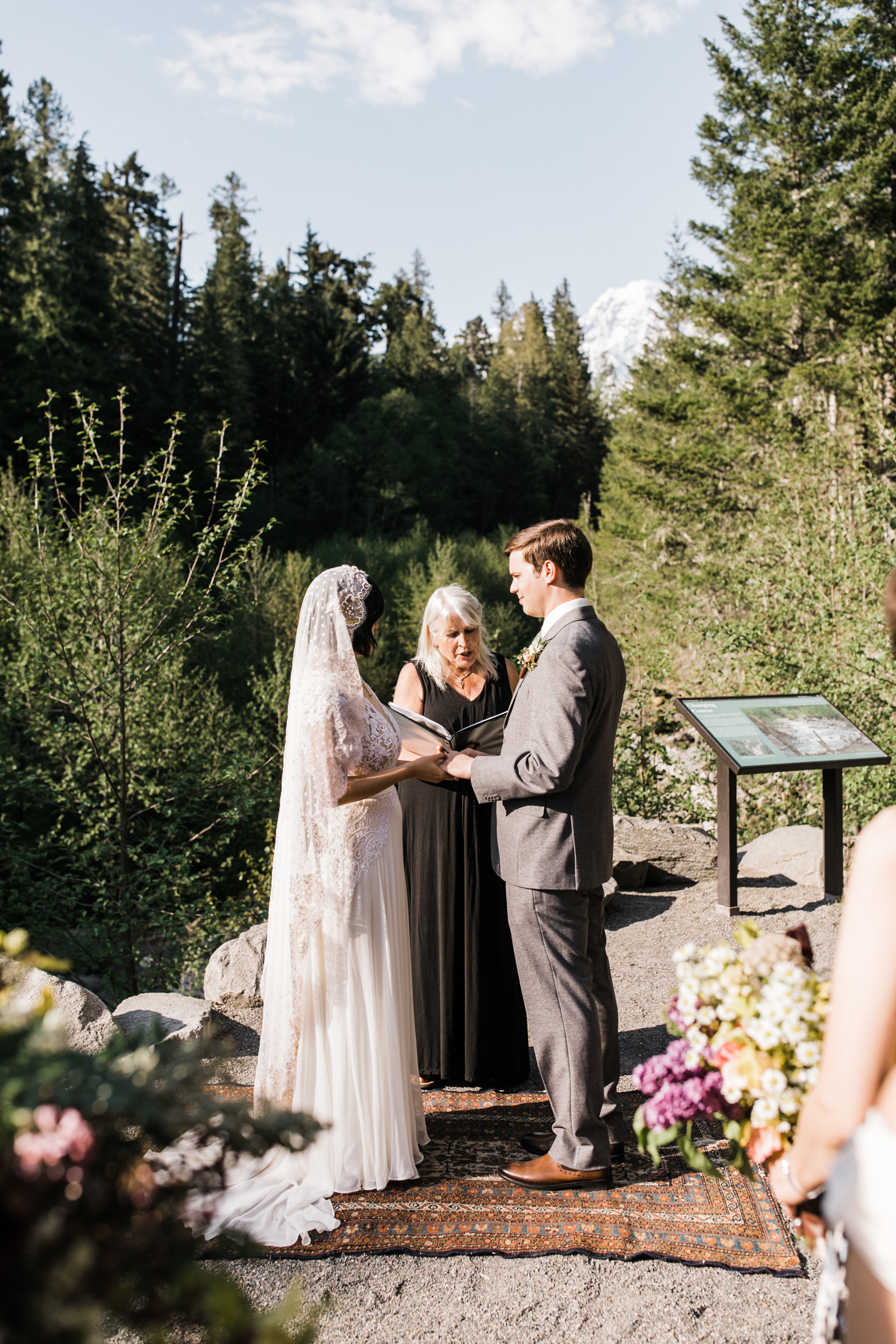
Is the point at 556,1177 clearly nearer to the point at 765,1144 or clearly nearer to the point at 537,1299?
the point at 537,1299

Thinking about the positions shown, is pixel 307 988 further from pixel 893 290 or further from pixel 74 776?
pixel 893 290

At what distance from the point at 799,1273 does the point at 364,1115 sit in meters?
1.41

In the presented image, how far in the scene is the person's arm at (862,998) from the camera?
50.9 inches

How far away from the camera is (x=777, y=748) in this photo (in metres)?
6.10

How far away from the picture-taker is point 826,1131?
138cm

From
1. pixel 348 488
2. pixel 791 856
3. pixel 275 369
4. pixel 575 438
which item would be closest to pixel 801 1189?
pixel 791 856

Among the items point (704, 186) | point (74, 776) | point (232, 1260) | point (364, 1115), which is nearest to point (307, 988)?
point (364, 1115)

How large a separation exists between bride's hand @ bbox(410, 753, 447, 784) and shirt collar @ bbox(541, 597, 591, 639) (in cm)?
67

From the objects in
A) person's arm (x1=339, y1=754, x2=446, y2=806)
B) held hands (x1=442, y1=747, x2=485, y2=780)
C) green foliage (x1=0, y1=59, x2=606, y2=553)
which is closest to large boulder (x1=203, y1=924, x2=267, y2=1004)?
person's arm (x1=339, y1=754, x2=446, y2=806)

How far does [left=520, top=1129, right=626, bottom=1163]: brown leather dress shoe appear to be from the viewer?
3.33m

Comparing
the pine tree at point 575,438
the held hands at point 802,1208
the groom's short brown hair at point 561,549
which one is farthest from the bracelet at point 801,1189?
the pine tree at point 575,438

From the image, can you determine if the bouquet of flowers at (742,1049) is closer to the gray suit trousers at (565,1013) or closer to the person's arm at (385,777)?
the gray suit trousers at (565,1013)

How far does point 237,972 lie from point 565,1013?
9.77 ft

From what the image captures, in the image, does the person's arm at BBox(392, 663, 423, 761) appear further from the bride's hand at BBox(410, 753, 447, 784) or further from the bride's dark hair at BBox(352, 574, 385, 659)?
the bride's dark hair at BBox(352, 574, 385, 659)
